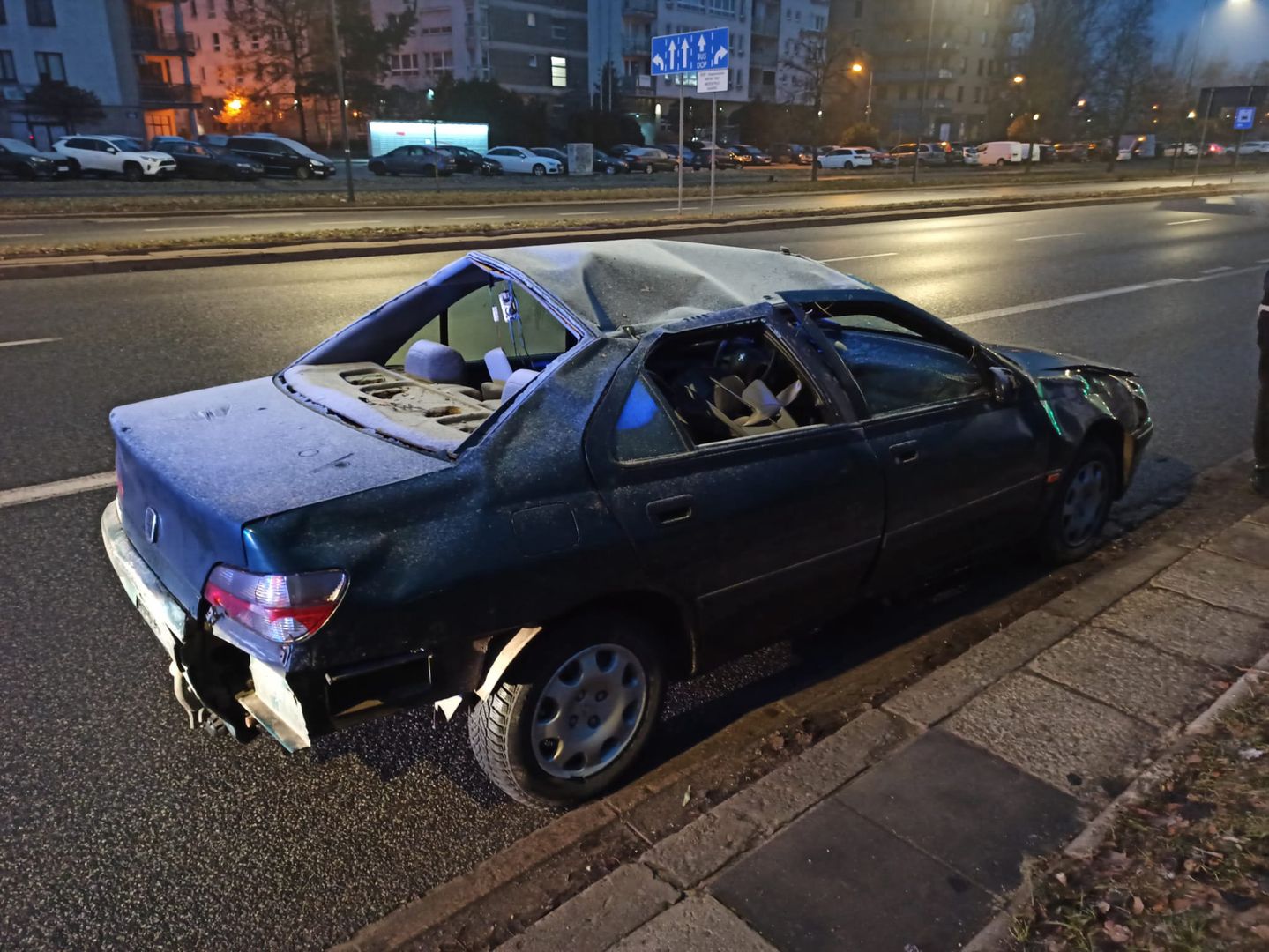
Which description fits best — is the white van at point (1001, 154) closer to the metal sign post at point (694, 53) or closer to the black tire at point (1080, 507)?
the metal sign post at point (694, 53)

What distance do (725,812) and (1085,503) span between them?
2.80 m

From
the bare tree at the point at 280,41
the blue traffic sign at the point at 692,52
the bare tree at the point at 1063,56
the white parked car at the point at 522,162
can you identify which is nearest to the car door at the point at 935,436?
the blue traffic sign at the point at 692,52

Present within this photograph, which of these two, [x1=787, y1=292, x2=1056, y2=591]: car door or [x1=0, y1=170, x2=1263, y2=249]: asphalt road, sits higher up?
[x1=787, y1=292, x2=1056, y2=591]: car door

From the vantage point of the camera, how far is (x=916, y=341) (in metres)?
4.17

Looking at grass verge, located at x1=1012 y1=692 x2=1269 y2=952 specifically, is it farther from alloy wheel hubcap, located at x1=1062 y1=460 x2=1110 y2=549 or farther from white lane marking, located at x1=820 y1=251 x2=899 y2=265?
white lane marking, located at x1=820 y1=251 x2=899 y2=265

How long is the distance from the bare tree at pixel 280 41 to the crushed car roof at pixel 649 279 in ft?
186

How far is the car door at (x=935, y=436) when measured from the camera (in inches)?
144

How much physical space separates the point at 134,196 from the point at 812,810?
1035 inches

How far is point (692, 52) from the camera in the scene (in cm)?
2009

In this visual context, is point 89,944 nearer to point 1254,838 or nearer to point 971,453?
point 1254,838

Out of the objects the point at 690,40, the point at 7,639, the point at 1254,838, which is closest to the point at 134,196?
the point at 690,40

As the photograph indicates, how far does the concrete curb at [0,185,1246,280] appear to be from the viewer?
12383mm

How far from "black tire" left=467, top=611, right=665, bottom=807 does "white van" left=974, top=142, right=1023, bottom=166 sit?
6998cm

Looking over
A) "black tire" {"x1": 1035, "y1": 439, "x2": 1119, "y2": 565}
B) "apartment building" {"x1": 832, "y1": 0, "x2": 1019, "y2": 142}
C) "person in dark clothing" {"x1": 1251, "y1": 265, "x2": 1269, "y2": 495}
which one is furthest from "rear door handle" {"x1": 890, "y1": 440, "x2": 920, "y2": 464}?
"apartment building" {"x1": 832, "y1": 0, "x2": 1019, "y2": 142}
